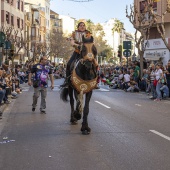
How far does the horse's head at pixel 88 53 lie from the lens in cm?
946

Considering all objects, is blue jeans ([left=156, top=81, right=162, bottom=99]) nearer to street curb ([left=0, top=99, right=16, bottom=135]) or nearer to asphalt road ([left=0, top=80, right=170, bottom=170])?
asphalt road ([left=0, top=80, right=170, bottom=170])

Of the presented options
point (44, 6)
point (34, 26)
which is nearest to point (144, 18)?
point (34, 26)

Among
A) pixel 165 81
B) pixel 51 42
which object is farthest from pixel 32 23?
pixel 165 81

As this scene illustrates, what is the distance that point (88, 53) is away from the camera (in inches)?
373

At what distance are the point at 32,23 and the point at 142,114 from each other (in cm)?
7237

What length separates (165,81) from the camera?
68.9 ft

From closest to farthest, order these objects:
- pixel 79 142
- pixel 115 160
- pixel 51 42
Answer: pixel 115 160 < pixel 79 142 < pixel 51 42

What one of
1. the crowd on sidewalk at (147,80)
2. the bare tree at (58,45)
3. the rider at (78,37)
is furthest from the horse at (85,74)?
the bare tree at (58,45)

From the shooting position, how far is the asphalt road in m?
7.00

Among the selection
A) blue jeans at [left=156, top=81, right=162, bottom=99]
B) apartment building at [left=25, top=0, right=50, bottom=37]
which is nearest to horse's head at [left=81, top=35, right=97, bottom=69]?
blue jeans at [left=156, top=81, right=162, bottom=99]

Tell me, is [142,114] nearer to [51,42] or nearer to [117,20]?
[51,42]

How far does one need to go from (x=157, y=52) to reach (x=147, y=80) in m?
22.0

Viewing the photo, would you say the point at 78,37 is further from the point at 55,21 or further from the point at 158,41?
the point at 55,21

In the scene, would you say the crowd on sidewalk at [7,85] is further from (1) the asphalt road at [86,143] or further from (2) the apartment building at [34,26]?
(2) the apartment building at [34,26]
